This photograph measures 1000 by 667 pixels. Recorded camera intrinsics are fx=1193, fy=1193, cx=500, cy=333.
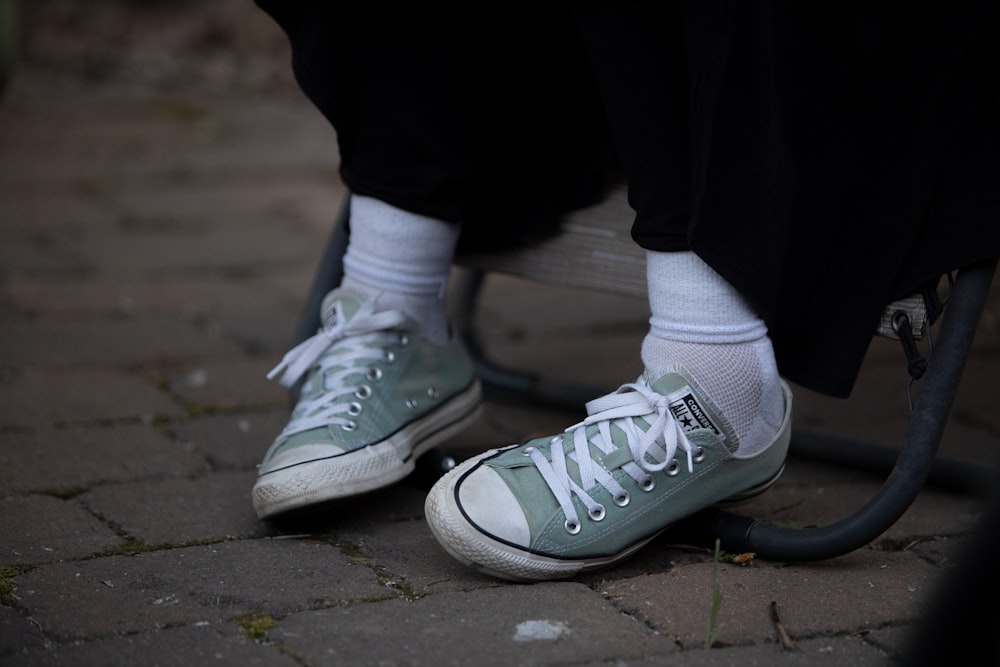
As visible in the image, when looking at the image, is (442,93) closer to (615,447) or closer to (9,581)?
(615,447)

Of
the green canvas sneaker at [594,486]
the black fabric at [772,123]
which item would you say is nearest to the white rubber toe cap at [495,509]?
the green canvas sneaker at [594,486]

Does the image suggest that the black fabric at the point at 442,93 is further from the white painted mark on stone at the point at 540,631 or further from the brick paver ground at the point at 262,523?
the white painted mark on stone at the point at 540,631

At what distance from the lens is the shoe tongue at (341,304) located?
1234mm

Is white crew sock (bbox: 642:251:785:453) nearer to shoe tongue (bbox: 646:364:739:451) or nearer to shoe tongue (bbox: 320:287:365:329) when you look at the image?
shoe tongue (bbox: 646:364:739:451)

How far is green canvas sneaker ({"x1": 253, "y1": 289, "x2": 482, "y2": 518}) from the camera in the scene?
1112 millimetres

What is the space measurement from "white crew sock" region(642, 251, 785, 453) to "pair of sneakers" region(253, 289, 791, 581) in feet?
0.05

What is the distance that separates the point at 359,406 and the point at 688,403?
1.09ft

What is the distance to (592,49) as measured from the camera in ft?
3.42

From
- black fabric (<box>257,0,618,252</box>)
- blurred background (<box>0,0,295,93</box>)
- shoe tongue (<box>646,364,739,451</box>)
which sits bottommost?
blurred background (<box>0,0,295,93</box>)

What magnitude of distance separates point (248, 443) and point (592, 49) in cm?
68

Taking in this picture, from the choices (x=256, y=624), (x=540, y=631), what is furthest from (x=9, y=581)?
(x=540, y=631)

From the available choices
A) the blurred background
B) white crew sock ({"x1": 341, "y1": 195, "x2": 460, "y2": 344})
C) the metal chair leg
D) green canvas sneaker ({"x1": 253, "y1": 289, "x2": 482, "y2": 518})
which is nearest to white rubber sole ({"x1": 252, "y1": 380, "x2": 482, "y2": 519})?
green canvas sneaker ({"x1": 253, "y1": 289, "x2": 482, "y2": 518})

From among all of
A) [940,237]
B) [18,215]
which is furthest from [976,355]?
[18,215]

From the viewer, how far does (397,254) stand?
4.09 ft
